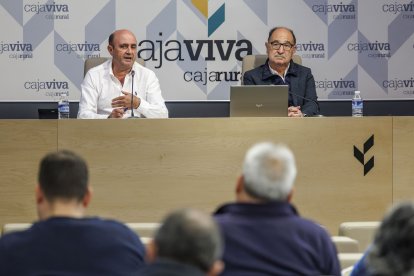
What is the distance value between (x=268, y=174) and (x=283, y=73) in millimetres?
4572

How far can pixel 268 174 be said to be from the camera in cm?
301

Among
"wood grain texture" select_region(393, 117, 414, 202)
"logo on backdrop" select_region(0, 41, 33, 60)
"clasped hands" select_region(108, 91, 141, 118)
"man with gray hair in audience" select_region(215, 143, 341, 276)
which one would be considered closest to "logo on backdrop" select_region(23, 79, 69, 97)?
"logo on backdrop" select_region(0, 41, 33, 60)

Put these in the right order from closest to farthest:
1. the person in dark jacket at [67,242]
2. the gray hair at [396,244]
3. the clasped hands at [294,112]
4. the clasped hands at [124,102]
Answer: the gray hair at [396,244] < the person in dark jacket at [67,242] < the clasped hands at [294,112] < the clasped hands at [124,102]

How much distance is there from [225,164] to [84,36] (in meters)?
2.89

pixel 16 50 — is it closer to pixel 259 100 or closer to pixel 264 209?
pixel 259 100

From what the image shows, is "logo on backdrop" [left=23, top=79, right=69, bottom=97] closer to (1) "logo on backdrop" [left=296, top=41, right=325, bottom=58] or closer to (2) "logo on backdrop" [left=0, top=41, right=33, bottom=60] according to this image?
(2) "logo on backdrop" [left=0, top=41, right=33, bottom=60]

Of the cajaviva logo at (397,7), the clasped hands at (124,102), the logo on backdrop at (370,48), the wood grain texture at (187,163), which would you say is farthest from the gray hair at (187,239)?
the cajaviva logo at (397,7)

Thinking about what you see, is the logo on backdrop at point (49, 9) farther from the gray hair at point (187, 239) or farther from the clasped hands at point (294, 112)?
the gray hair at point (187, 239)

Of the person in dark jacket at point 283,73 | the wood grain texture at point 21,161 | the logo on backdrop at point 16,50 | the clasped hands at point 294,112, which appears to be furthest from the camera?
the logo on backdrop at point 16,50

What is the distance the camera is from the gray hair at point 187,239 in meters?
2.10

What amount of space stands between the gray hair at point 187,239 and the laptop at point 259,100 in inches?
162

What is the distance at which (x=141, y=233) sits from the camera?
418 cm

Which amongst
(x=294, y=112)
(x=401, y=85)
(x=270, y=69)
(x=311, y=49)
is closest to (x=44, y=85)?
(x=270, y=69)

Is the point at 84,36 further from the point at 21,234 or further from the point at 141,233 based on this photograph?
the point at 21,234
